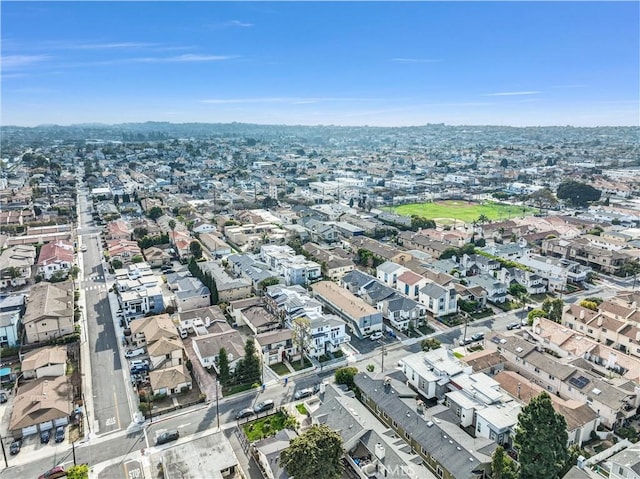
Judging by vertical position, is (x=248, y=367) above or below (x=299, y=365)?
above

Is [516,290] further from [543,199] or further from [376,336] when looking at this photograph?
[543,199]

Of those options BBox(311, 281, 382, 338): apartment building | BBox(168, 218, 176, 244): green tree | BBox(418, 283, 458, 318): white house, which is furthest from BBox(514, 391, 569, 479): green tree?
BBox(168, 218, 176, 244): green tree

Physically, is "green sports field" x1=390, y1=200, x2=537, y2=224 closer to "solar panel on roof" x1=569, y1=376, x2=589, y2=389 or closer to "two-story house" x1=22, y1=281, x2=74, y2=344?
"solar panel on roof" x1=569, y1=376, x2=589, y2=389

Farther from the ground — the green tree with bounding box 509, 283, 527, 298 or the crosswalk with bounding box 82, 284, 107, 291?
the green tree with bounding box 509, 283, 527, 298

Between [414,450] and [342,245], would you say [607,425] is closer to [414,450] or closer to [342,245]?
[414,450]

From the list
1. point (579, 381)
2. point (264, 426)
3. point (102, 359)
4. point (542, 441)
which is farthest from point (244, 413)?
point (579, 381)

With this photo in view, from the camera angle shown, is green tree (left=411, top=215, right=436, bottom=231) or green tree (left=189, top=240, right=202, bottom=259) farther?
green tree (left=411, top=215, right=436, bottom=231)
